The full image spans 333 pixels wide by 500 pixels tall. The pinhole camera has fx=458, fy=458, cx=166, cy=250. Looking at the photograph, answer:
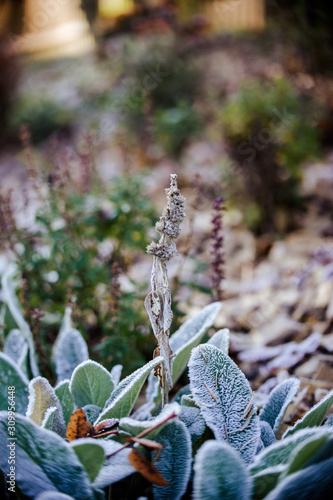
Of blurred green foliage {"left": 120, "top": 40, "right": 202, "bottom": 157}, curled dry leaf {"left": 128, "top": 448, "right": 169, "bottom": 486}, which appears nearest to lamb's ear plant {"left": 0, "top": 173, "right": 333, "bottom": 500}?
curled dry leaf {"left": 128, "top": 448, "right": 169, "bottom": 486}

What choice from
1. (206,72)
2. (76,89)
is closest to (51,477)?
(206,72)

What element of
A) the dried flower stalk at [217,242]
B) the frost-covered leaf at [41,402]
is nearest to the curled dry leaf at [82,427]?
the frost-covered leaf at [41,402]

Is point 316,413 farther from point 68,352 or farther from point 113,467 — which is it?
point 68,352

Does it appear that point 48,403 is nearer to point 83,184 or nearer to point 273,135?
point 83,184

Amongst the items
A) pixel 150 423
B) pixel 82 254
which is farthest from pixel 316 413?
pixel 82 254

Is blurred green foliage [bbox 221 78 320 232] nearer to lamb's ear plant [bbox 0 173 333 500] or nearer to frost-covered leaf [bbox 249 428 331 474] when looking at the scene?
lamb's ear plant [bbox 0 173 333 500]

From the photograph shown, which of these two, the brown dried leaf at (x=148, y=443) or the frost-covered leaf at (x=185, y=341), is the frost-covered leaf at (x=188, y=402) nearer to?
the frost-covered leaf at (x=185, y=341)
